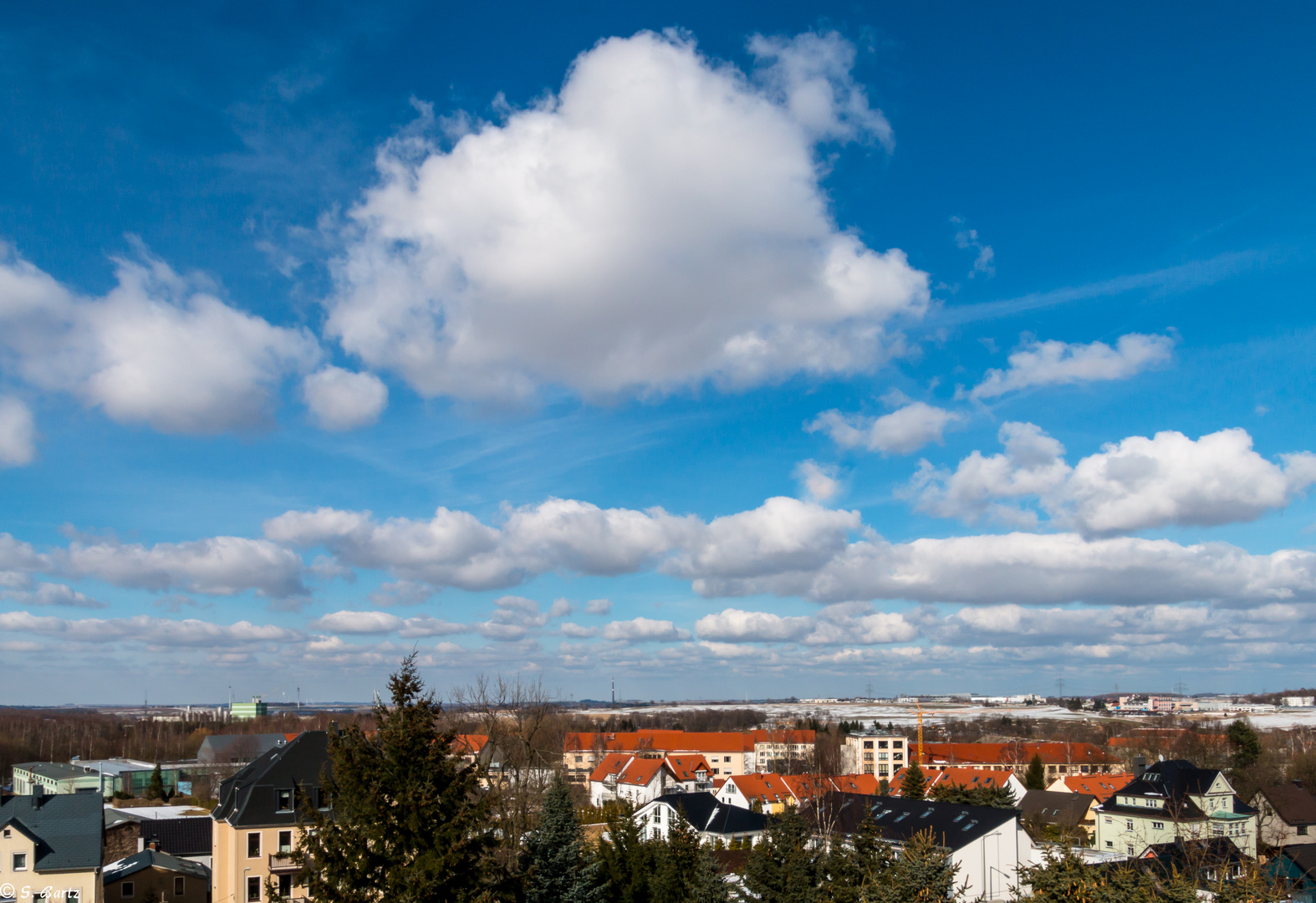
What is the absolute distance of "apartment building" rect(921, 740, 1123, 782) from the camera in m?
114

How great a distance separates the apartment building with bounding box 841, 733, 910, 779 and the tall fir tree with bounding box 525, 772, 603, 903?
104 m

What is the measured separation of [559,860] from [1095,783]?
75.6 m

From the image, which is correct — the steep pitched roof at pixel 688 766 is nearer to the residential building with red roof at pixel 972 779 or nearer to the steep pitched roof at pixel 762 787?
the steep pitched roof at pixel 762 787

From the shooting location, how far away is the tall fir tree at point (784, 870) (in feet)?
92.2

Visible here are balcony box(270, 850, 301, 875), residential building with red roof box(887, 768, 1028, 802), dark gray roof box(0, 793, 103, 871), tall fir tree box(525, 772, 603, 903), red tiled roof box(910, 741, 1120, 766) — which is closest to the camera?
tall fir tree box(525, 772, 603, 903)

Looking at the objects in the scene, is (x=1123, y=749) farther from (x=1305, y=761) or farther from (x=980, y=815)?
(x=980, y=815)

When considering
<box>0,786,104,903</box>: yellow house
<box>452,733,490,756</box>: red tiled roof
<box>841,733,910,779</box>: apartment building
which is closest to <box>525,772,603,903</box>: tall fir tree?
<box>452,733,490,756</box>: red tiled roof

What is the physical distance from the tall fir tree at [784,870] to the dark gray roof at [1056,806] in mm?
51890

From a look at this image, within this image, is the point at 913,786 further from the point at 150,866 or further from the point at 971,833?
the point at 150,866

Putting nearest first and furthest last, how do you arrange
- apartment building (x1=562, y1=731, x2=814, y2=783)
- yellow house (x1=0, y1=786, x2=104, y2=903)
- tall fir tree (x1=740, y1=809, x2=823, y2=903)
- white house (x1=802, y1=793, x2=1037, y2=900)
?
tall fir tree (x1=740, y1=809, x2=823, y2=903) < yellow house (x1=0, y1=786, x2=104, y2=903) < white house (x1=802, y1=793, x2=1037, y2=900) < apartment building (x1=562, y1=731, x2=814, y2=783)

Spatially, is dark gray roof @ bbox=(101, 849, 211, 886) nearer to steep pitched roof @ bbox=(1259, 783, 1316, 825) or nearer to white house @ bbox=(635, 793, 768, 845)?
white house @ bbox=(635, 793, 768, 845)

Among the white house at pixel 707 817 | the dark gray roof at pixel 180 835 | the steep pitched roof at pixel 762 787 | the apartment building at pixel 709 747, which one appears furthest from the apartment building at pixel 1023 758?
the dark gray roof at pixel 180 835

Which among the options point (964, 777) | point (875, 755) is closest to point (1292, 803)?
point (964, 777)

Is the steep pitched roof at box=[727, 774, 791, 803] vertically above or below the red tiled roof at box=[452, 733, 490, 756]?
below
